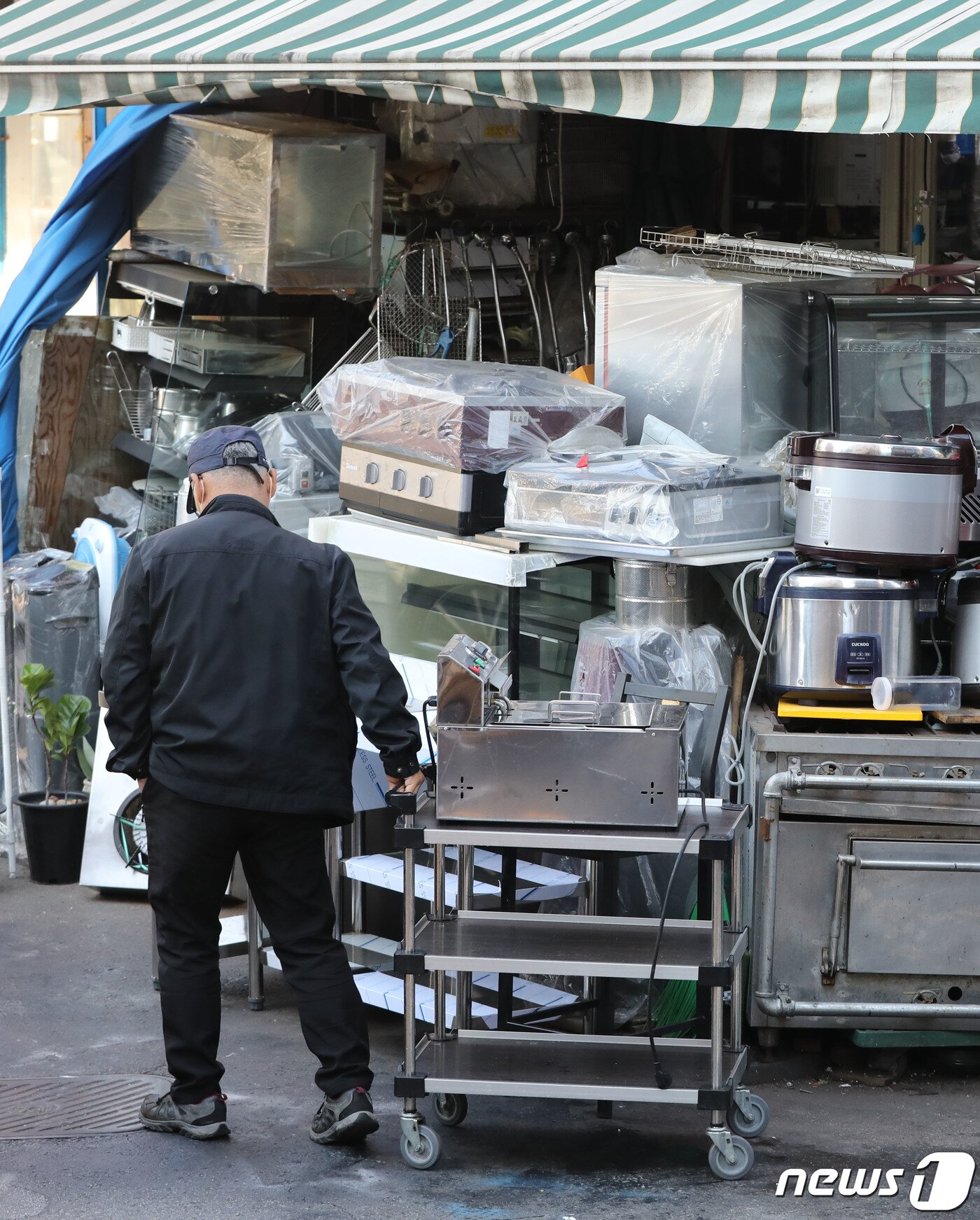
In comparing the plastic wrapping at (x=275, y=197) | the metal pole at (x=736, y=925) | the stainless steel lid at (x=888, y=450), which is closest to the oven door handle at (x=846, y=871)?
the metal pole at (x=736, y=925)

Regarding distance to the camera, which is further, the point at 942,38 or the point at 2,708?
the point at 2,708

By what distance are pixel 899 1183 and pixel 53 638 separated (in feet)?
13.2

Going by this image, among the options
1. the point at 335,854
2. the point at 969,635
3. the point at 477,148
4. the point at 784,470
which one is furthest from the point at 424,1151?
the point at 477,148

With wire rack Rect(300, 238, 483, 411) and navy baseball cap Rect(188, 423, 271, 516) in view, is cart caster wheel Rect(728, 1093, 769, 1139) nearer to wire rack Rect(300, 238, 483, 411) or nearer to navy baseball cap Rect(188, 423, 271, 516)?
navy baseball cap Rect(188, 423, 271, 516)

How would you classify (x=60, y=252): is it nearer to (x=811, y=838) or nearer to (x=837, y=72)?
(x=837, y=72)

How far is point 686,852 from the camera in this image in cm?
367

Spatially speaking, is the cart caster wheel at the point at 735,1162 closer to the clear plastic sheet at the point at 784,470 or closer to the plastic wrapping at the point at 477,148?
the clear plastic sheet at the point at 784,470

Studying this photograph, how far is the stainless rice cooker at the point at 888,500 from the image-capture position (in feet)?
14.3

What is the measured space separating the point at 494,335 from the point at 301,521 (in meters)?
1.72

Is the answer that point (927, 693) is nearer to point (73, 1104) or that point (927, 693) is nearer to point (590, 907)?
point (590, 907)

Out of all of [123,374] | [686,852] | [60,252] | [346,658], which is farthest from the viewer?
[123,374]

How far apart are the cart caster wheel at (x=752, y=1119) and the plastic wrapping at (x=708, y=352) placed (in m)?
2.14

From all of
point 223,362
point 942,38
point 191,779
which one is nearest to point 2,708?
point 223,362

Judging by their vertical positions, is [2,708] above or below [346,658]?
below
